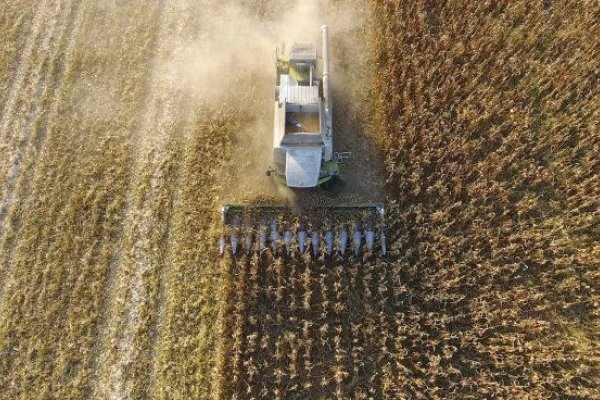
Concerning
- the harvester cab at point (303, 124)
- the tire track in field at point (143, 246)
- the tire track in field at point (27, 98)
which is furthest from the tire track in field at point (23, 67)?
the harvester cab at point (303, 124)

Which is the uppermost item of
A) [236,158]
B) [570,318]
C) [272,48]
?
[272,48]

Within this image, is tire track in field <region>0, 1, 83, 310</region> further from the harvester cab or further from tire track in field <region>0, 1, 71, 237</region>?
the harvester cab

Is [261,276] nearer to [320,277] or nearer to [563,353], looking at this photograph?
[320,277]

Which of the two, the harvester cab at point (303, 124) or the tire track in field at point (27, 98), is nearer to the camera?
the harvester cab at point (303, 124)

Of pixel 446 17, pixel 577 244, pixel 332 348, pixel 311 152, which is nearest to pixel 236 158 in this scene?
pixel 311 152

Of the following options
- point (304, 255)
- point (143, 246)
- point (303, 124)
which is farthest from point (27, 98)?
point (304, 255)

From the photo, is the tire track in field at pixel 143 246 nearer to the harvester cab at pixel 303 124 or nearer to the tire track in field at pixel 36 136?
the tire track in field at pixel 36 136

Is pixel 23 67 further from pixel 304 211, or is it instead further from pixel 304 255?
pixel 304 255
